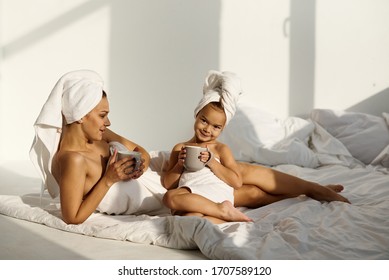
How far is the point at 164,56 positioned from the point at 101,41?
1.58ft

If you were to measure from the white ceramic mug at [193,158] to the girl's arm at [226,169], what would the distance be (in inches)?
6.2

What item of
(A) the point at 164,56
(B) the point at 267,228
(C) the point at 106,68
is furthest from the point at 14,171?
(B) the point at 267,228

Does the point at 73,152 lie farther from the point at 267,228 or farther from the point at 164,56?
the point at 164,56

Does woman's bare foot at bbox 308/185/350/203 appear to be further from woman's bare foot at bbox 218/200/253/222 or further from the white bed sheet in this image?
woman's bare foot at bbox 218/200/253/222

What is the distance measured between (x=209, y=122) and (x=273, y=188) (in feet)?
1.39

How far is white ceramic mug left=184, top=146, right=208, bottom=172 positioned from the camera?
2164 mm

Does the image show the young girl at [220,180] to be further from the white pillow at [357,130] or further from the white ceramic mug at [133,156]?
the white pillow at [357,130]

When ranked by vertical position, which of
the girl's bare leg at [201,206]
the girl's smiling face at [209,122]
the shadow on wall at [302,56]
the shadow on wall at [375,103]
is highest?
the shadow on wall at [302,56]

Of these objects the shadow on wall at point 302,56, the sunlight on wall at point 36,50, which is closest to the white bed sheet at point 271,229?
the sunlight on wall at point 36,50

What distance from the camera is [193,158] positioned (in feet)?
7.13

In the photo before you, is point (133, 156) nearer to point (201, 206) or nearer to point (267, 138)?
point (201, 206)

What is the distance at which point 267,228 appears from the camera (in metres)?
2.14

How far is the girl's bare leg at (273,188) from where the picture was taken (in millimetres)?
2514

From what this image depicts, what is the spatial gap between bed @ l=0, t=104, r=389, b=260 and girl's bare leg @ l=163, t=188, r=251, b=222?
43mm
